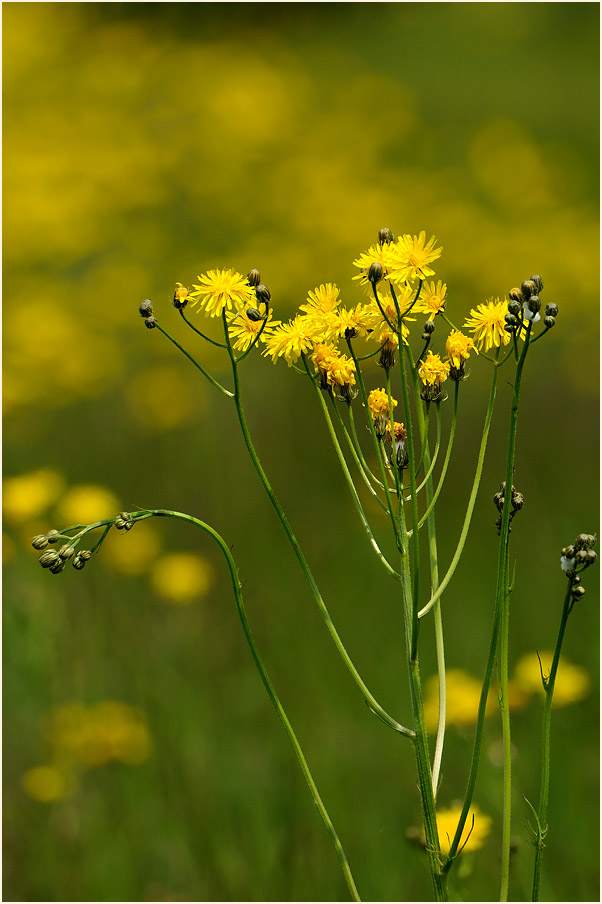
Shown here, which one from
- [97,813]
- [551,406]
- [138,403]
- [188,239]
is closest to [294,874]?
[97,813]

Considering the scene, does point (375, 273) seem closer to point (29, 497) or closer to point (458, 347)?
point (458, 347)

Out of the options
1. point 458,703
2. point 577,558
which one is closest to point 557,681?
point 458,703

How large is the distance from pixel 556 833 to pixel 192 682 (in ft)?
3.89

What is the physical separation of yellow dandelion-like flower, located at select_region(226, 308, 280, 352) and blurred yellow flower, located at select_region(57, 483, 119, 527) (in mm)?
1689

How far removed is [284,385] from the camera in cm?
486

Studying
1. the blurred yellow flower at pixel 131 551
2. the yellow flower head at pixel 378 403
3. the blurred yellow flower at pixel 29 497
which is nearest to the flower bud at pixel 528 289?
the yellow flower head at pixel 378 403

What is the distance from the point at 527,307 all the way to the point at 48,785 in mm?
1950

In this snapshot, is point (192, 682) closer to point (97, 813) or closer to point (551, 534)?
point (97, 813)

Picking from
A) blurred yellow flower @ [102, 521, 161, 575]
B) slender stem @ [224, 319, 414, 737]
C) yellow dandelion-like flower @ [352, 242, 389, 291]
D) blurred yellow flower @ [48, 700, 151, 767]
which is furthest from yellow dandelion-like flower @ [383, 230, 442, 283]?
blurred yellow flower @ [102, 521, 161, 575]

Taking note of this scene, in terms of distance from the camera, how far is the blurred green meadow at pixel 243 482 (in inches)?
93.6

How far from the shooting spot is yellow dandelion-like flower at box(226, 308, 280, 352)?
1.25 meters

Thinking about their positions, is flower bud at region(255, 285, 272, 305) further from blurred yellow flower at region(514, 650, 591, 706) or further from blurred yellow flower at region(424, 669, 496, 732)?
blurred yellow flower at region(514, 650, 591, 706)

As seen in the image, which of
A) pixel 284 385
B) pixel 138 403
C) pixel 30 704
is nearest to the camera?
pixel 30 704

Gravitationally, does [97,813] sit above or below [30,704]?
below
